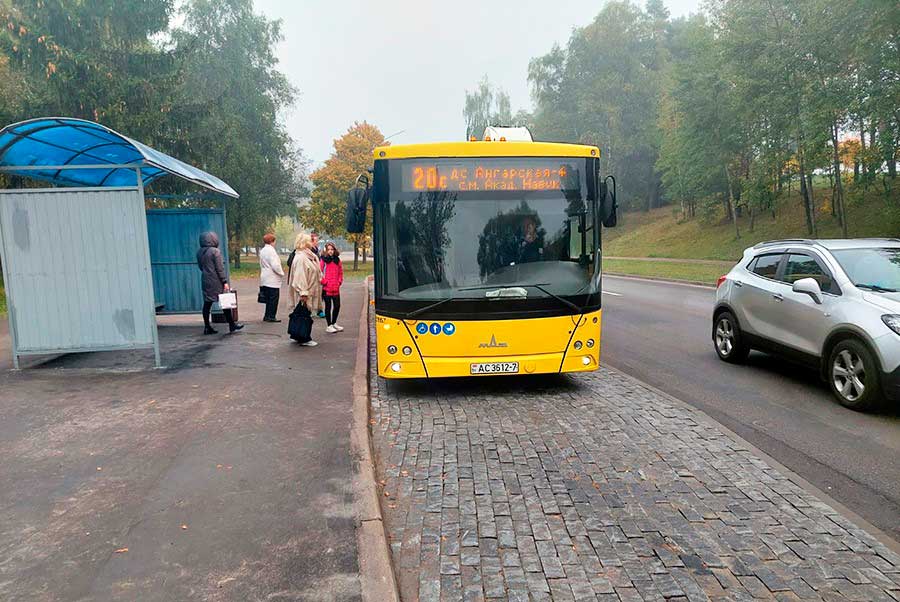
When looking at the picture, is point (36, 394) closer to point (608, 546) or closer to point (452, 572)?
point (452, 572)

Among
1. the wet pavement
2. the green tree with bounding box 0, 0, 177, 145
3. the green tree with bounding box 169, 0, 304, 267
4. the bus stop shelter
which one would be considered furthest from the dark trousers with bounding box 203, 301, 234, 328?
the green tree with bounding box 169, 0, 304, 267

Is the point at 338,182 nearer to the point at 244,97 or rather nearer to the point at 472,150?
the point at 244,97

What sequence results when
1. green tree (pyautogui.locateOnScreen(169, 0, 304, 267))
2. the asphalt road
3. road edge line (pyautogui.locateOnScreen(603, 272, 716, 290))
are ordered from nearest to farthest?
the asphalt road → road edge line (pyautogui.locateOnScreen(603, 272, 716, 290)) → green tree (pyautogui.locateOnScreen(169, 0, 304, 267))

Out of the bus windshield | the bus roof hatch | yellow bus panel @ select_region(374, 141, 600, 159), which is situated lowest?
the bus windshield

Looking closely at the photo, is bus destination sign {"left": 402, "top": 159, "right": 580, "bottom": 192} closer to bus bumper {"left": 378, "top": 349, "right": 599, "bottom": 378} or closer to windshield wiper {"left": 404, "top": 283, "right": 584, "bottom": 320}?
windshield wiper {"left": 404, "top": 283, "right": 584, "bottom": 320}

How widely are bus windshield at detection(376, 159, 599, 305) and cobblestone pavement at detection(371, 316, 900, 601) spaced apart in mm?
1481

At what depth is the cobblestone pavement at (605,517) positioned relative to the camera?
10.1 ft

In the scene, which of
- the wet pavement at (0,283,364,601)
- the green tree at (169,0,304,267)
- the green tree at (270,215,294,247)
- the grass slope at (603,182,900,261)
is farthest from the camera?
the green tree at (270,215,294,247)

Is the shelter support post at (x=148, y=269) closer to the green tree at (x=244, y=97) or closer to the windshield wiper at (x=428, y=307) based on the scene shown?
the windshield wiper at (x=428, y=307)

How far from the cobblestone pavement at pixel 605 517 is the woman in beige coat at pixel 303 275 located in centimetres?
457

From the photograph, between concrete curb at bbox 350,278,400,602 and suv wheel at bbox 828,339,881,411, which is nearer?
concrete curb at bbox 350,278,400,602

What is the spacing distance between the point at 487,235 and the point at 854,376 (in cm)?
398

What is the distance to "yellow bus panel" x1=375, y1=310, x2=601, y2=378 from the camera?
660 cm

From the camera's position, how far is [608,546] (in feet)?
11.3
